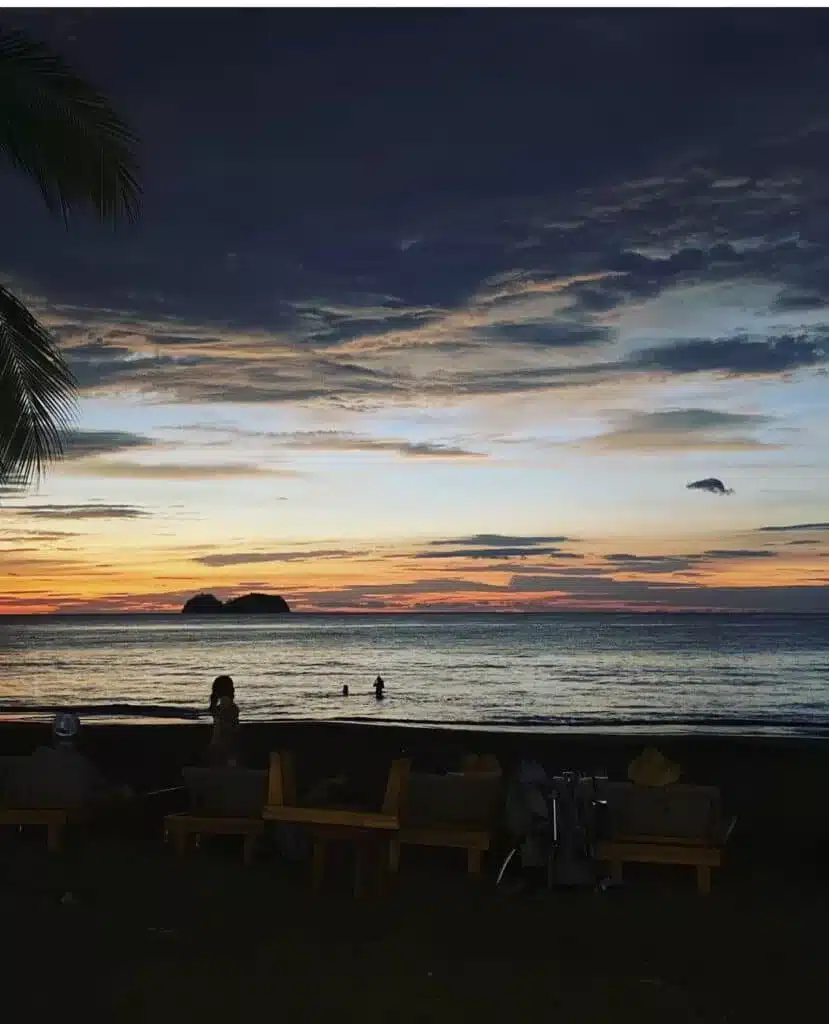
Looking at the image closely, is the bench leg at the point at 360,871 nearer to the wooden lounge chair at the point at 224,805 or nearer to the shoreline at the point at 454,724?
the wooden lounge chair at the point at 224,805

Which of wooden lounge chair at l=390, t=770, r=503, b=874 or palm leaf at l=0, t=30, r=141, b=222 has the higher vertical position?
palm leaf at l=0, t=30, r=141, b=222

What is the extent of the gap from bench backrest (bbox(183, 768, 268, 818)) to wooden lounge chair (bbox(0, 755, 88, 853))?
0.94 metres

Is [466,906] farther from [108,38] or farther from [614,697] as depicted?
[614,697]

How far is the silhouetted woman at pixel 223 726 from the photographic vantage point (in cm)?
930

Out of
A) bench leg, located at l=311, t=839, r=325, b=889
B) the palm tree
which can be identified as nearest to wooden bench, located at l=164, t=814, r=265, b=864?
bench leg, located at l=311, t=839, r=325, b=889

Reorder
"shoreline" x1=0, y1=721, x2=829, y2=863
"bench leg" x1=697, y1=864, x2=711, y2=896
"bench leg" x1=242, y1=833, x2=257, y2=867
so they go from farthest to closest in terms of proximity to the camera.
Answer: "shoreline" x1=0, y1=721, x2=829, y2=863, "bench leg" x1=242, y1=833, x2=257, y2=867, "bench leg" x1=697, y1=864, x2=711, y2=896

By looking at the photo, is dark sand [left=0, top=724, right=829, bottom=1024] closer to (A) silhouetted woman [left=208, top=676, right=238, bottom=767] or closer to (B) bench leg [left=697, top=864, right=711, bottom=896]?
(B) bench leg [left=697, top=864, right=711, bottom=896]

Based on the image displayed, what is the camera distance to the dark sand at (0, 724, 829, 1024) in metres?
5.47

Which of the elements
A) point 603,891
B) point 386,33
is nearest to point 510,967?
point 603,891

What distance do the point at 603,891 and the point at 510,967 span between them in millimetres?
1794

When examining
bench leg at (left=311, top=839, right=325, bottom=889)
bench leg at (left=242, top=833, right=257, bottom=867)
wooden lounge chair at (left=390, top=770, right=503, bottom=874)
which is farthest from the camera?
bench leg at (left=242, top=833, right=257, bottom=867)

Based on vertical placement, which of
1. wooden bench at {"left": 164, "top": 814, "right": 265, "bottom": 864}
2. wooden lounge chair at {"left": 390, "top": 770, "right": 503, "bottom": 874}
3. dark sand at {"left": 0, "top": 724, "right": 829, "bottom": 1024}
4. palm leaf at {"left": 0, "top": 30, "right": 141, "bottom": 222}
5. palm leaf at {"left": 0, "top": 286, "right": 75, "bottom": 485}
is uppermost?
palm leaf at {"left": 0, "top": 30, "right": 141, "bottom": 222}

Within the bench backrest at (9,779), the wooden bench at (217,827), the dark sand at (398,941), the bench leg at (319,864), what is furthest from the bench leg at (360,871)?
the bench backrest at (9,779)

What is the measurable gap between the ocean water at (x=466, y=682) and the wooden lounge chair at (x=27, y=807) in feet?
71.4
